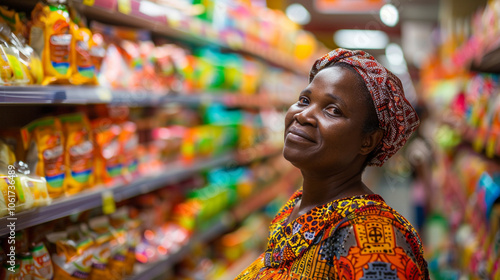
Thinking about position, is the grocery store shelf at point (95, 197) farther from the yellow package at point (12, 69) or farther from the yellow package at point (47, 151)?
the yellow package at point (12, 69)

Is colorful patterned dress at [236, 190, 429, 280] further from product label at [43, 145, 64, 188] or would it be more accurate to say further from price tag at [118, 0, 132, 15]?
price tag at [118, 0, 132, 15]

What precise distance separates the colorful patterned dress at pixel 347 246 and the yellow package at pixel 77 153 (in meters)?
0.96

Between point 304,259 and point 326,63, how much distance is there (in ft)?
1.87

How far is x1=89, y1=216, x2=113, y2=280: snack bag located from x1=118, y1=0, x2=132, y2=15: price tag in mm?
953

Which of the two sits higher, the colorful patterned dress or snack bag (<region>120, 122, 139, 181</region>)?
the colorful patterned dress

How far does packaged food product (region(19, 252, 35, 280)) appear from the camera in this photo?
167 centimetres

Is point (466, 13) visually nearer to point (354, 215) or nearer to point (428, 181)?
point (428, 181)

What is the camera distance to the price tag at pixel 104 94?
6.73 feet

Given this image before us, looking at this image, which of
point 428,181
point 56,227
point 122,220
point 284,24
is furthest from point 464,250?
point 428,181

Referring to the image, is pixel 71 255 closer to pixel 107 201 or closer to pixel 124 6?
pixel 107 201

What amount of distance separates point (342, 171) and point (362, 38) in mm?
8271

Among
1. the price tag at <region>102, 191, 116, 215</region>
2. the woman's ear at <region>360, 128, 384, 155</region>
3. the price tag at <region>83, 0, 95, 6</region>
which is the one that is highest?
the price tag at <region>83, 0, 95, 6</region>

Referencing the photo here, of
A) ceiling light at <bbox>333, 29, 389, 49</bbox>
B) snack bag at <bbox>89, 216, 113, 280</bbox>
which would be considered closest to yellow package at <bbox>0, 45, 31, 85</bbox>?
snack bag at <bbox>89, 216, 113, 280</bbox>

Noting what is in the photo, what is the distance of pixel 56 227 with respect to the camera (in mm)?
2018
